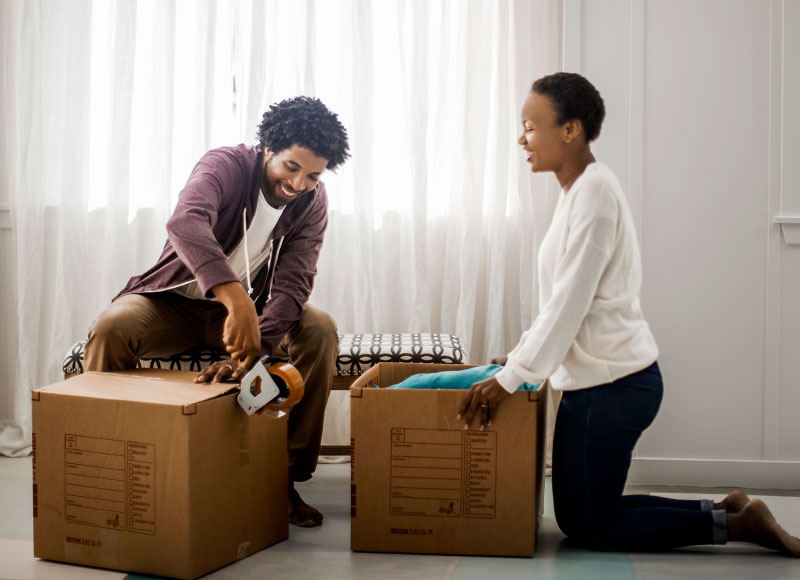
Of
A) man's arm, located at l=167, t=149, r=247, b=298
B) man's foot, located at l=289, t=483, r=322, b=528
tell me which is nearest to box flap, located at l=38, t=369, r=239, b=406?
man's arm, located at l=167, t=149, r=247, b=298

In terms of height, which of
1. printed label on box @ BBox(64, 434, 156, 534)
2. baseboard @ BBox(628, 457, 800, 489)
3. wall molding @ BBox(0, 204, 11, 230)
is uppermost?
wall molding @ BBox(0, 204, 11, 230)

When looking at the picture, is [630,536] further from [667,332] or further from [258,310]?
[258,310]

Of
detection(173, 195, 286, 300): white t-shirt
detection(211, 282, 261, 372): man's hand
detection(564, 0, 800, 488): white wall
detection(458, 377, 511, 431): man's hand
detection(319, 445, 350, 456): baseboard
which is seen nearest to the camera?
detection(458, 377, 511, 431): man's hand

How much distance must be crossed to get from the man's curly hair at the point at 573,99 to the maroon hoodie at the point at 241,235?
33.1 inches

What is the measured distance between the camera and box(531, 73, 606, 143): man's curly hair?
1.94 meters

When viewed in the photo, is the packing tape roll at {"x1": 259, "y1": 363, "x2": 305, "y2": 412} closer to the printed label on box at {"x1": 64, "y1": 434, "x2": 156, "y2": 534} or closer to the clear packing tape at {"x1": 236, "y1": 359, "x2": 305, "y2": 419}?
the clear packing tape at {"x1": 236, "y1": 359, "x2": 305, "y2": 419}

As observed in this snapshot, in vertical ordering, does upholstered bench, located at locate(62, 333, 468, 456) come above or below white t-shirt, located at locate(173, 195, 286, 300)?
below

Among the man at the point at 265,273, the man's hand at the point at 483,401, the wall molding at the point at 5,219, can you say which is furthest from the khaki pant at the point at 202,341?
the wall molding at the point at 5,219

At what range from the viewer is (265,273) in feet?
8.18

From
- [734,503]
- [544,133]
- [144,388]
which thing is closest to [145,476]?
[144,388]

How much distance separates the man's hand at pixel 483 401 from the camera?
75.3 inches

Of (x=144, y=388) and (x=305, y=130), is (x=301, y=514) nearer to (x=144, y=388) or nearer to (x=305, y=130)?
(x=144, y=388)

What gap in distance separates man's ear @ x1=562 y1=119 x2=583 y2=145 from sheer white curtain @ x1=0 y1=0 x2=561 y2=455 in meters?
1.06

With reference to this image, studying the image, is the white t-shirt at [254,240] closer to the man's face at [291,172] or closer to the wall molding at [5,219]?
the man's face at [291,172]
